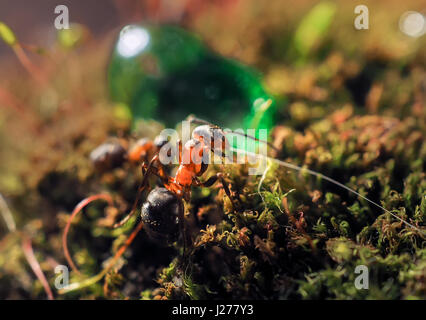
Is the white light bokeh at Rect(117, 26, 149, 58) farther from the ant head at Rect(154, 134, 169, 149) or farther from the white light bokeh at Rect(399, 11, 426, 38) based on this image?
the white light bokeh at Rect(399, 11, 426, 38)

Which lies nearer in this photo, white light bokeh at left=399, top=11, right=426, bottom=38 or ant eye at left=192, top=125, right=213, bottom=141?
ant eye at left=192, top=125, right=213, bottom=141

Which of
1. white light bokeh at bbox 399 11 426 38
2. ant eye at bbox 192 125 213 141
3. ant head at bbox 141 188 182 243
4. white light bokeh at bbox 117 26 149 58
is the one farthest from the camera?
white light bokeh at bbox 399 11 426 38

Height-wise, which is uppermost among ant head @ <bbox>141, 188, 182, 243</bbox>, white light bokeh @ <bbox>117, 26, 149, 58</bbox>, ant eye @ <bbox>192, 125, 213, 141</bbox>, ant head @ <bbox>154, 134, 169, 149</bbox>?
white light bokeh @ <bbox>117, 26, 149, 58</bbox>

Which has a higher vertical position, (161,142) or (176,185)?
(161,142)

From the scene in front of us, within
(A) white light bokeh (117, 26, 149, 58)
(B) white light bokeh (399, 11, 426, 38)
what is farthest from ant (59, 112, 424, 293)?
(B) white light bokeh (399, 11, 426, 38)

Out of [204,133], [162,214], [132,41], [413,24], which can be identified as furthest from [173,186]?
[413,24]

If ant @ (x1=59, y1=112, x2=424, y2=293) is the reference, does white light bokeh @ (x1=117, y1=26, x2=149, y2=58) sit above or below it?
above

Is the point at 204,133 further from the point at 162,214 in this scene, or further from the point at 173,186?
the point at 162,214
